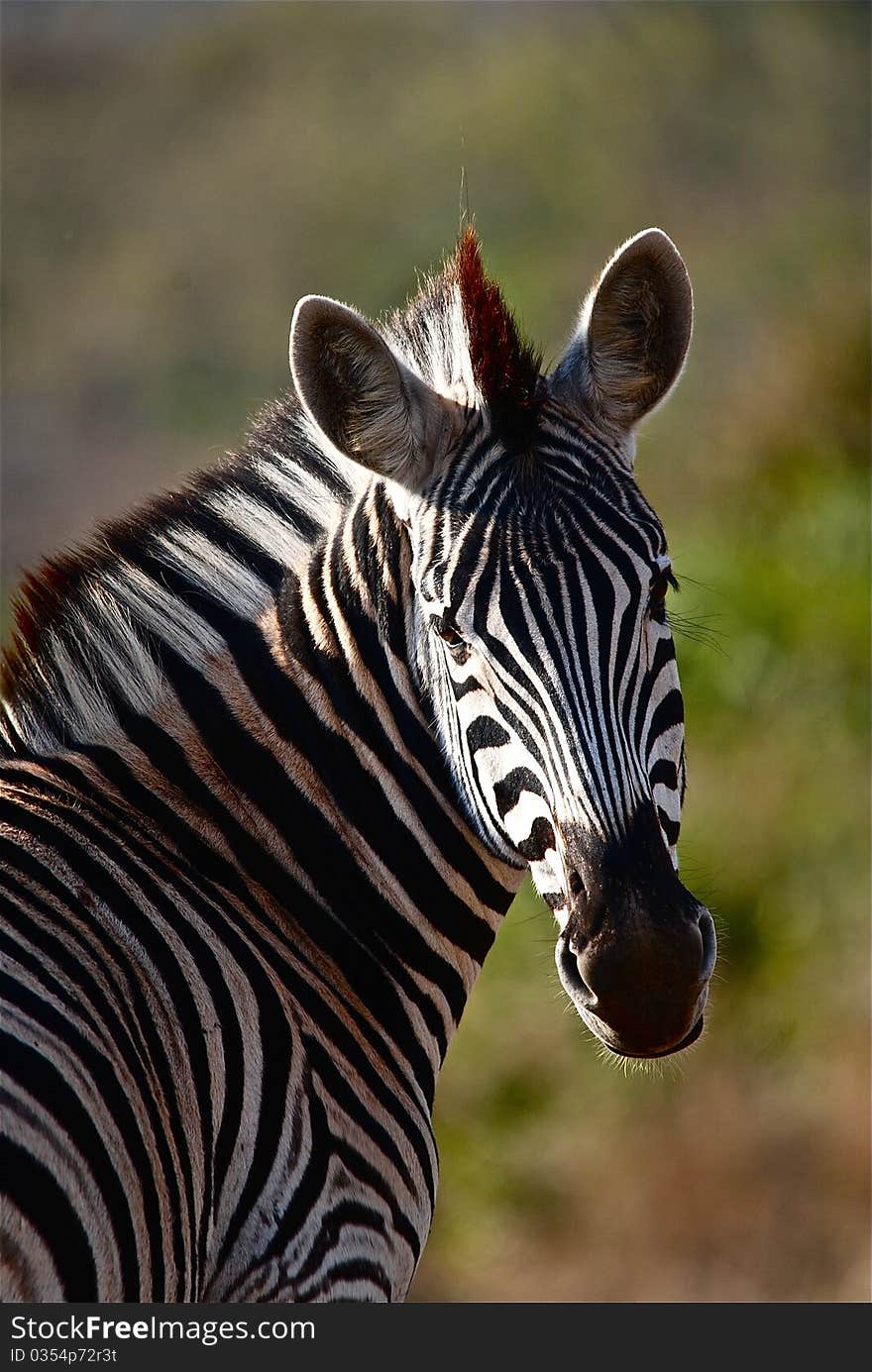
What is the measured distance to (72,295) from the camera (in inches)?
1651

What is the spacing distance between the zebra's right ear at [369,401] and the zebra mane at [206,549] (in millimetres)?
107

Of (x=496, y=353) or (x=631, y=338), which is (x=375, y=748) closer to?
(x=496, y=353)

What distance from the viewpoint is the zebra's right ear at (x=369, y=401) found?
3.49 meters

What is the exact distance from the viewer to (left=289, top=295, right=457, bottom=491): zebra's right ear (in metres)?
3.49

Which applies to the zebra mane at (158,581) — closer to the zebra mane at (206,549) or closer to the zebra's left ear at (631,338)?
the zebra mane at (206,549)

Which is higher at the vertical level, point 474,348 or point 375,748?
point 474,348

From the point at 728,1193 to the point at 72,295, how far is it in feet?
120

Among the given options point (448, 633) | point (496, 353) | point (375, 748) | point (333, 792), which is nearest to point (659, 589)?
point (448, 633)

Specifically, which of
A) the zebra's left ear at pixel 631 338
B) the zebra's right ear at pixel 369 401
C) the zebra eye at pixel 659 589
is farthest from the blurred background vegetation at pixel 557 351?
the zebra's right ear at pixel 369 401

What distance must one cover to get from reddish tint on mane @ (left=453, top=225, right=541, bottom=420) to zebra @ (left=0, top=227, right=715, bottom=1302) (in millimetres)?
11

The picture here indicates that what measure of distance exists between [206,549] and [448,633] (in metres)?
0.85

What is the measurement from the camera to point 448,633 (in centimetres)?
334

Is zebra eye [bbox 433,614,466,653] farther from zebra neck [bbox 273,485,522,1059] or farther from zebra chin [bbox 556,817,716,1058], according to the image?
zebra chin [bbox 556,817,716,1058]
